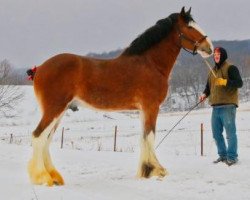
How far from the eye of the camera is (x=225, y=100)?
851cm

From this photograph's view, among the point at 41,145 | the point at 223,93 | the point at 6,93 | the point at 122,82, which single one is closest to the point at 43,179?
the point at 41,145

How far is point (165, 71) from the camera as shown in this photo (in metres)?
7.76

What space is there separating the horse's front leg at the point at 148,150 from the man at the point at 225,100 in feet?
5.50

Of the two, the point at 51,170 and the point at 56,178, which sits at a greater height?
the point at 51,170

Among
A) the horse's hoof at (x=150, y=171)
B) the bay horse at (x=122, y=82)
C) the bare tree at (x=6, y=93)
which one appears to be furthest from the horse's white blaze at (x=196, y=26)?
the bare tree at (x=6, y=93)

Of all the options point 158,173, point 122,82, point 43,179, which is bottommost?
point 43,179

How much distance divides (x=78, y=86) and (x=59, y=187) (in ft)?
5.24

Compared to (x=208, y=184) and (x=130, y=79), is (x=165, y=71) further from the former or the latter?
(x=208, y=184)

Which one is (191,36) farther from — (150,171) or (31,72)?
(31,72)

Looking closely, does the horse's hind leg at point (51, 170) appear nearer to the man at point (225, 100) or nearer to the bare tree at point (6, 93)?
the man at point (225, 100)

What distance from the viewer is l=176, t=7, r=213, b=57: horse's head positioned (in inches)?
306

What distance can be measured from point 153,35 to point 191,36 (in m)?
0.68

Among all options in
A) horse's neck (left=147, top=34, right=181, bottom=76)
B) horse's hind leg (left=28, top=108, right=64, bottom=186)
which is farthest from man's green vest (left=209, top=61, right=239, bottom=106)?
horse's hind leg (left=28, top=108, right=64, bottom=186)

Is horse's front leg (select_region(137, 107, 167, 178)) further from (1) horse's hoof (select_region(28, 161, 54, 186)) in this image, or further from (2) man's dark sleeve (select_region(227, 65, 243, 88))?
(2) man's dark sleeve (select_region(227, 65, 243, 88))
